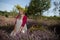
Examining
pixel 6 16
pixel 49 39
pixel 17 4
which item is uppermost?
pixel 17 4

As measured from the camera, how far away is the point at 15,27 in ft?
6.31

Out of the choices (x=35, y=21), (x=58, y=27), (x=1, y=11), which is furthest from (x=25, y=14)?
(x=58, y=27)

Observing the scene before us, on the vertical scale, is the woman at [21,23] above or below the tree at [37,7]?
below

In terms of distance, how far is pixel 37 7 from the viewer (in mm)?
1945

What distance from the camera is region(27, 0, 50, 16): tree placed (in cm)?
192

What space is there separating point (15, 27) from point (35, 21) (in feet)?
0.81

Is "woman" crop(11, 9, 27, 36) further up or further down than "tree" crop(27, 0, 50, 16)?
further down

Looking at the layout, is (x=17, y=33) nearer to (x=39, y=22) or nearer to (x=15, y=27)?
(x=15, y=27)

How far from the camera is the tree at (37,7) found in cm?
192

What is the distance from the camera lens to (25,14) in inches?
74.9

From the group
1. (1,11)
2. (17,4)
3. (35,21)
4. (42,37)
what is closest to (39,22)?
(35,21)

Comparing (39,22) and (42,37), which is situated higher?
(39,22)

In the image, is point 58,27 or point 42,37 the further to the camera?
point 58,27

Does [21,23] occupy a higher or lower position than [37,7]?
lower
